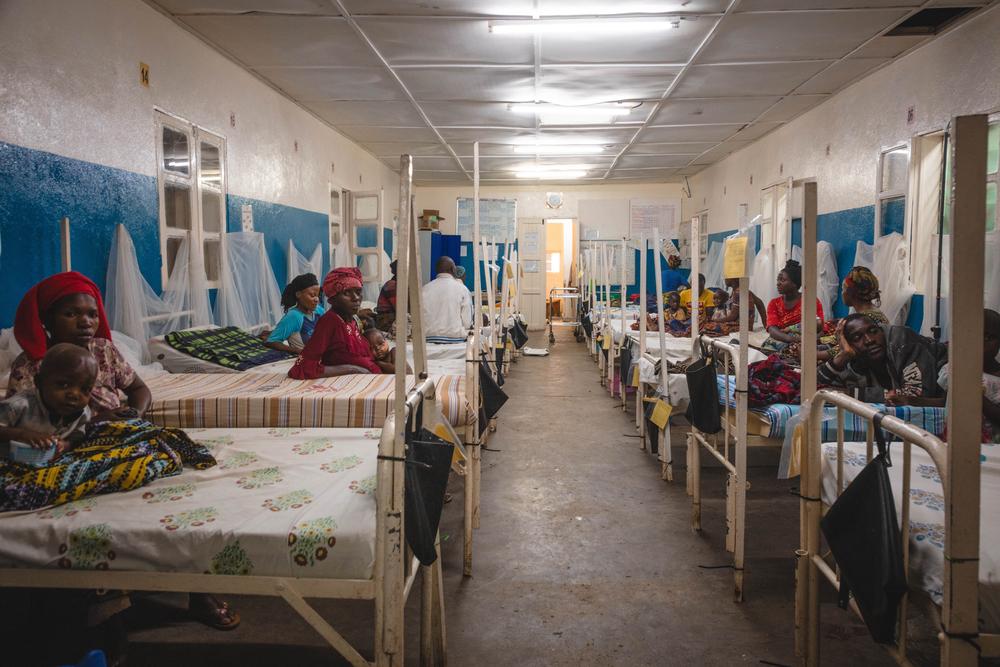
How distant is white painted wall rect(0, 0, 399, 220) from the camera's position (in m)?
3.27

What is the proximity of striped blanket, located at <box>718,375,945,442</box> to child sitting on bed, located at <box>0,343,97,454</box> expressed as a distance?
8.48 feet

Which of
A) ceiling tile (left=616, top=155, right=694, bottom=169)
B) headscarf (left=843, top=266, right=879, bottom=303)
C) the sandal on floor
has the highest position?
ceiling tile (left=616, top=155, right=694, bottom=169)

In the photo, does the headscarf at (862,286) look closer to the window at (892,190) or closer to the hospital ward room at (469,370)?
the hospital ward room at (469,370)

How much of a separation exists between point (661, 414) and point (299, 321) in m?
2.62

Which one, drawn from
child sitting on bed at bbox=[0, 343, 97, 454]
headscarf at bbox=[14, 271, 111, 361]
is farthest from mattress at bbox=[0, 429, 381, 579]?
headscarf at bbox=[14, 271, 111, 361]

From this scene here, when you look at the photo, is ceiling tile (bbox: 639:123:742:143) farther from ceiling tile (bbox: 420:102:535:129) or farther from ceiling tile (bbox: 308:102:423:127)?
ceiling tile (bbox: 308:102:423:127)

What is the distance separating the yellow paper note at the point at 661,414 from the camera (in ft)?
12.9

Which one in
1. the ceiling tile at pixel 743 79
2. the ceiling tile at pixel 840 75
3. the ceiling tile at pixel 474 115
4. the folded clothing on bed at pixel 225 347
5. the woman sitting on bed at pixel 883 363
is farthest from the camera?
the ceiling tile at pixel 474 115

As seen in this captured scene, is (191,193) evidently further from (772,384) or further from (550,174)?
(550,174)

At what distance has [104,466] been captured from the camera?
2082 millimetres

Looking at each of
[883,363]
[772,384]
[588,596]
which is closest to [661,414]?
[772,384]

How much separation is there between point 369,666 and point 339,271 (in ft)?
→ 9.26

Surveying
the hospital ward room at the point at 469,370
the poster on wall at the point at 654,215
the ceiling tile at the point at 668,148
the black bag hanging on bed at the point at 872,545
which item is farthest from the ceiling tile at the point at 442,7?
the poster on wall at the point at 654,215

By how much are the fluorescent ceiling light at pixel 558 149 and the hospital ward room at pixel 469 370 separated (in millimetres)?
880
